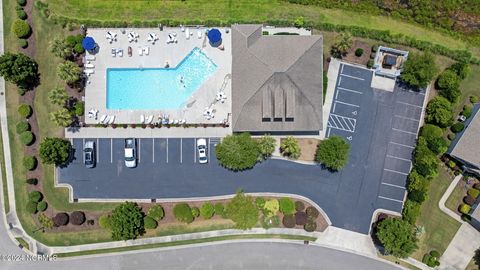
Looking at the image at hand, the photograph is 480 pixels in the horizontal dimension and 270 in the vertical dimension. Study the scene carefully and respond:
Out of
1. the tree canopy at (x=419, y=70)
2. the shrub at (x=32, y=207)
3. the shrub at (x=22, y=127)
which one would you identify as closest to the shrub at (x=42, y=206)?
the shrub at (x=32, y=207)

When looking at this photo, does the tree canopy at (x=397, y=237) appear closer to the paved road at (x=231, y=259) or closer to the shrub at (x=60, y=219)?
the paved road at (x=231, y=259)

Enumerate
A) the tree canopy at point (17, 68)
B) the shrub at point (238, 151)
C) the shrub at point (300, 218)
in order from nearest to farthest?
the tree canopy at point (17, 68) → the shrub at point (238, 151) → the shrub at point (300, 218)

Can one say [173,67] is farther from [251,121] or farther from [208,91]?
[251,121]

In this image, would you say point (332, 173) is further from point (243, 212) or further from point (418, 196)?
point (243, 212)

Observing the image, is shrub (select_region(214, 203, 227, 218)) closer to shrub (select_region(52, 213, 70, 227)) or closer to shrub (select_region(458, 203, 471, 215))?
shrub (select_region(52, 213, 70, 227))

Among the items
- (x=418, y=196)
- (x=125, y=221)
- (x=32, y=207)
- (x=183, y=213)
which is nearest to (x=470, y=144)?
(x=418, y=196)

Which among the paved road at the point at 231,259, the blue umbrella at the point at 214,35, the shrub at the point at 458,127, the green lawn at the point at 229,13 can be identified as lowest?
the paved road at the point at 231,259
